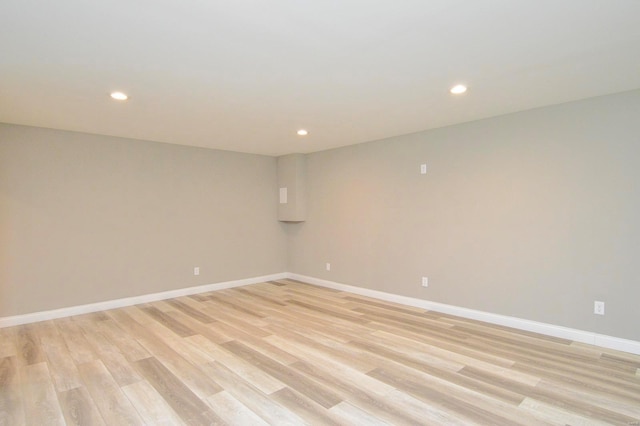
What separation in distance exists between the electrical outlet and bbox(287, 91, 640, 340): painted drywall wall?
3cm

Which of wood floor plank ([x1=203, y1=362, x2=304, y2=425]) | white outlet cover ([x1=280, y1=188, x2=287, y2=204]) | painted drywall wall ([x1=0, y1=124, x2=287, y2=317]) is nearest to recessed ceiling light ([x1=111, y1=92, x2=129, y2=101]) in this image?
painted drywall wall ([x1=0, y1=124, x2=287, y2=317])

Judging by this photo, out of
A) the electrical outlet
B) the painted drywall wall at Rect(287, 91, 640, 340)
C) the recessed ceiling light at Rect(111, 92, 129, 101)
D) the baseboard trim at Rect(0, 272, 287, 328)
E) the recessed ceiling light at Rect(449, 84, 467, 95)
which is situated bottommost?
the baseboard trim at Rect(0, 272, 287, 328)

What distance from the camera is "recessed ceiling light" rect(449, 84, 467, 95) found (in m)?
2.84

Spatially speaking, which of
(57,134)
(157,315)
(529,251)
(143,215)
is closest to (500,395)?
(529,251)

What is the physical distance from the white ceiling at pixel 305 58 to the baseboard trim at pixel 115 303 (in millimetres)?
2247

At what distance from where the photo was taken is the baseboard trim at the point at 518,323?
304 centimetres

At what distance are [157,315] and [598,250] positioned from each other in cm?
481

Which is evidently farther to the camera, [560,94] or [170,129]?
[170,129]

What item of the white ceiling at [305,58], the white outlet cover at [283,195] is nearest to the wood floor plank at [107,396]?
the white ceiling at [305,58]

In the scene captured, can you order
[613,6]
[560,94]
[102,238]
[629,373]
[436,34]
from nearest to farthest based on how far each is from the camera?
1. [613,6]
2. [436,34]
3. [629,373]
4. [560,94]
5. [102,238]

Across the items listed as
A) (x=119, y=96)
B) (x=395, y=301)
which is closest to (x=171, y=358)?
(x=119, y=96)

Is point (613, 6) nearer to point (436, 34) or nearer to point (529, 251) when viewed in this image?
point (436, 34)

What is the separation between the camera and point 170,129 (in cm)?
421

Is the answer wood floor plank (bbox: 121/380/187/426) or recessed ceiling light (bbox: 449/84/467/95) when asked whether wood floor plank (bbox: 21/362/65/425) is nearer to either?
wood floor plank (bbox: 121/380/187/426)
